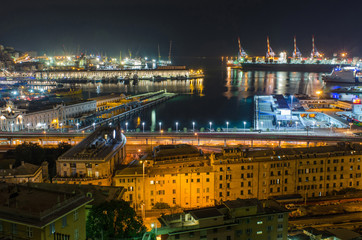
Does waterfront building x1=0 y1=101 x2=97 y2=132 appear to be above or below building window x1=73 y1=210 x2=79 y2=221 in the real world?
below

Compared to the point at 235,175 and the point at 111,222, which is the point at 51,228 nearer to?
the point at 111,222

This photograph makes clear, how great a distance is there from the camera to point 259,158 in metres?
8.10

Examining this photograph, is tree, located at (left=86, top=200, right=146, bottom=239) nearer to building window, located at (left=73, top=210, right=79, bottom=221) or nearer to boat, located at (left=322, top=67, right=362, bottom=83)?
building window, located at (left=73, top=210, right=79, bottom=221)

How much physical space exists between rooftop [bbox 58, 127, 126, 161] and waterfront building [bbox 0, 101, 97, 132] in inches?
247

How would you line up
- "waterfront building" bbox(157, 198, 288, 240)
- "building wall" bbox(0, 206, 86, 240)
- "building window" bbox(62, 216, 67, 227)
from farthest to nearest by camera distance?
"waterfront building" bbox(157, 198, 288, 240) < "building window" bbox(62, 216, 67, 227) < "building wall" bbox(0, 206, 86, 240)

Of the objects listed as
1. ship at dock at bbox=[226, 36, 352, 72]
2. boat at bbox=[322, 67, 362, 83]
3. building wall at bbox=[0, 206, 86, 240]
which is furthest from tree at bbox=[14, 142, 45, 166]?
ship at dock at bbox=[226, 36, 352, 72]

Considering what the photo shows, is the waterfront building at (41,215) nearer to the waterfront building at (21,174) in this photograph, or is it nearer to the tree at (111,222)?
the tree at (111,222)

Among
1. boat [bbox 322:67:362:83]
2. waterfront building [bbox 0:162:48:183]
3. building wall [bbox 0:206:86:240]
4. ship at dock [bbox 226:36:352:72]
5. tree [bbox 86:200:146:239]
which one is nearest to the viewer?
building wall [bbox 0:206:86:240]

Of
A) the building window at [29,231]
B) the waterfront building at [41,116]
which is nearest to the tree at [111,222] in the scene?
the building window at [29,231]

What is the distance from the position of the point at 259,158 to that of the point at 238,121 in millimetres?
10887

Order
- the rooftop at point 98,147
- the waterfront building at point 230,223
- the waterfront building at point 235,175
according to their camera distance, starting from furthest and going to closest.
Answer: the rooftop at point 98,147
the waterfront building at point 235,175
the waterfront building at point 230,223

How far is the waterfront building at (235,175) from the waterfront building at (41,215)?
3867mm

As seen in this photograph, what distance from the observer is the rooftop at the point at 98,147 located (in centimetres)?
784

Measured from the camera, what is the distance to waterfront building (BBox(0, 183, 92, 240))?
9.41 feet
